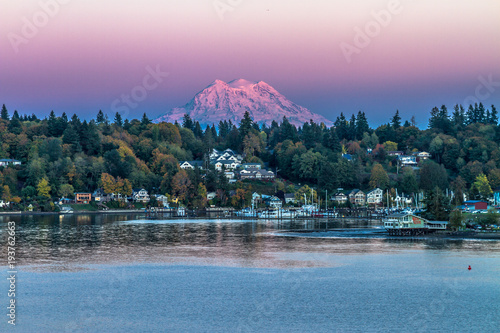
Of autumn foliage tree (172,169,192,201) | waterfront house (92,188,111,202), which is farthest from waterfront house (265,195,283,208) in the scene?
waterfront house (92,188,111,202)

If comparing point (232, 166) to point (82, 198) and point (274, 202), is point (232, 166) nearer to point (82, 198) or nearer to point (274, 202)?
point (274, 202)

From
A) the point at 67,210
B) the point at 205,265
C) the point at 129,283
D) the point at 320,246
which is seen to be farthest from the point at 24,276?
the point at 67,210

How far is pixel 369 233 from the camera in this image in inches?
3009

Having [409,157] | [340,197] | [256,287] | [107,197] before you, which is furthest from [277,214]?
[256,287]

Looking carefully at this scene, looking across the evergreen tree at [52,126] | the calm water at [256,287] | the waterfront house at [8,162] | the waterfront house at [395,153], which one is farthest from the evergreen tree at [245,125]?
the calm water at [256,287]

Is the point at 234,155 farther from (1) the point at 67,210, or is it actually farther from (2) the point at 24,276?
(2) the point at 24,276

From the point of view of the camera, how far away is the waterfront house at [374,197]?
15112 centimetres

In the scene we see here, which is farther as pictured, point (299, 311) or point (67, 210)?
point (67, 210)

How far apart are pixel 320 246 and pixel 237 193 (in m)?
86.0

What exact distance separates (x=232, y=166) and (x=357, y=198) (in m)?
47.1

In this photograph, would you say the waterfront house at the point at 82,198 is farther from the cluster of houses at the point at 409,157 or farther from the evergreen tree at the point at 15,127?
the cluster of houses at the point at 409,157

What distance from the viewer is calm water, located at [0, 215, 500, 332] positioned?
29109 mm

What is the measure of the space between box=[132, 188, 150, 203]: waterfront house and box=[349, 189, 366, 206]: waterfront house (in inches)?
2179

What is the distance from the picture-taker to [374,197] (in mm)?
151750
